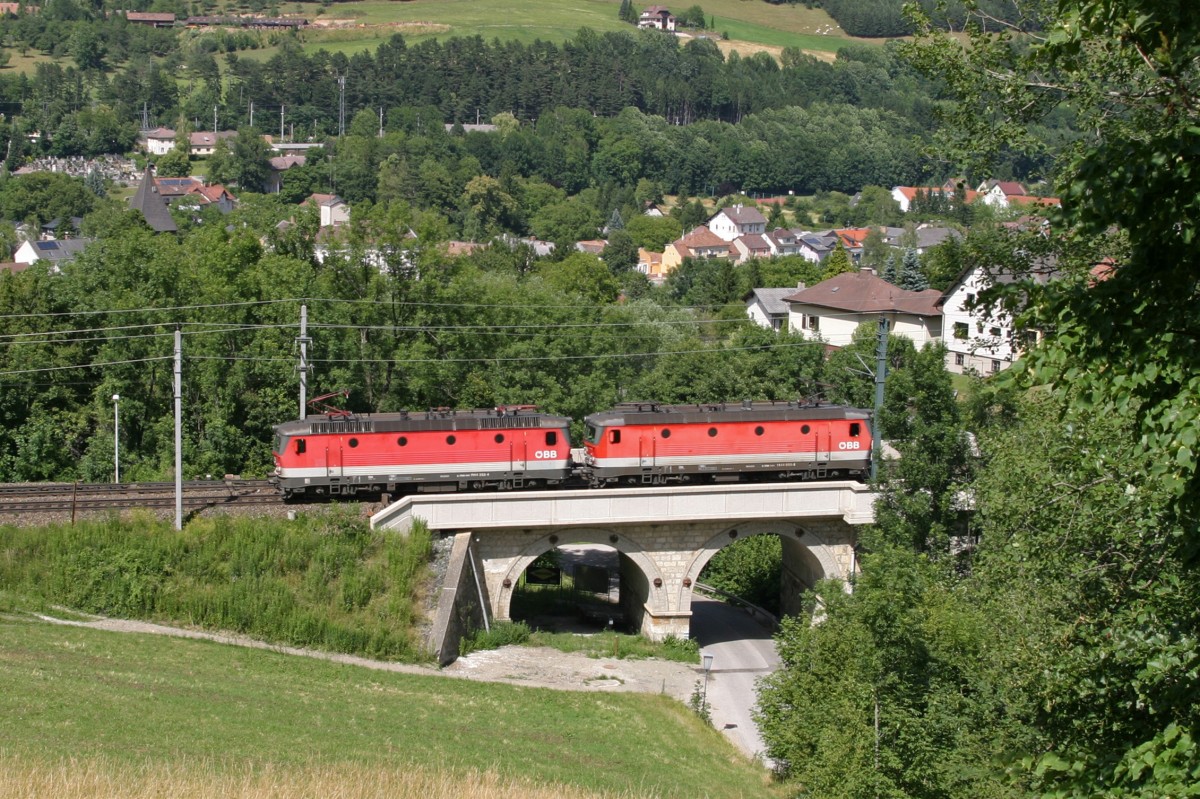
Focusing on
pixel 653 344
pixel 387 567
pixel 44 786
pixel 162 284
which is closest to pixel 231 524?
pixel 387 567

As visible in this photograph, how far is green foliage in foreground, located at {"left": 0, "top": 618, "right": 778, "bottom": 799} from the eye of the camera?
76.3 ft

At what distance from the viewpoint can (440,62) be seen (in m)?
192

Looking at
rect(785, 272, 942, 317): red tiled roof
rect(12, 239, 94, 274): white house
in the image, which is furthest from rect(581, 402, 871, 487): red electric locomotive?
rect(12, 239, 94, 274): white house

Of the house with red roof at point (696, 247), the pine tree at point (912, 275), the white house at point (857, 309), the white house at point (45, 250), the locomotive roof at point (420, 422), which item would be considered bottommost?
the locomotive roof at point (420, 422)

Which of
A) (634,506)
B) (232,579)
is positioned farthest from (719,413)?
(232,579)

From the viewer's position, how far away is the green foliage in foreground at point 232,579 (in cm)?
3528

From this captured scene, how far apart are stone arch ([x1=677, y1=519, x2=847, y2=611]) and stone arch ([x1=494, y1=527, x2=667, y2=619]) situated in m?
0.88

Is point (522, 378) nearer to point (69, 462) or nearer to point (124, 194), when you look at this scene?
point (69, 462)

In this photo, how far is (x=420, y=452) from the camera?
3981 centimetres

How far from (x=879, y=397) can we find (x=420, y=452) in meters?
14.2

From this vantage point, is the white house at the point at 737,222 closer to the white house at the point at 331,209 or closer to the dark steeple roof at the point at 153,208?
the white house at the point at 331,209

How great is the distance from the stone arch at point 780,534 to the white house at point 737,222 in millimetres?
104889

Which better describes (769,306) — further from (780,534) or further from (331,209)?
(331,209)

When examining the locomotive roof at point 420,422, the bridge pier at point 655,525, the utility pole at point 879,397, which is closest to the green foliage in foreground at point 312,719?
the bridge pier at point 655,525
